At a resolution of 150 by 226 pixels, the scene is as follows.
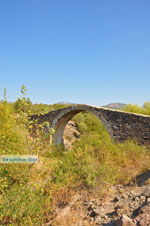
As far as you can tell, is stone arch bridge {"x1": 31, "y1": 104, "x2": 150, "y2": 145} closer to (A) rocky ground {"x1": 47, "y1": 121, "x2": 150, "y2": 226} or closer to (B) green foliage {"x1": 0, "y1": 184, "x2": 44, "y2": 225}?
(A) rocky ground {"x1": 47, "y1": 121, "x2": 150, "y2": 226}

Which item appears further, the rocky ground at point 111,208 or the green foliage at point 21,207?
the green foliage at point 21,207

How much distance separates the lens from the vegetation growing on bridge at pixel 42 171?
13.0ft

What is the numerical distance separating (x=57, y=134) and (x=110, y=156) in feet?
21.3

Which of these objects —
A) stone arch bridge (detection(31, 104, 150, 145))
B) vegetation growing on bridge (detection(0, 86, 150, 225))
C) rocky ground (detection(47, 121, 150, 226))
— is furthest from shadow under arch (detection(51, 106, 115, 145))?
rocky ground (detection(47, 121, 150, 226))

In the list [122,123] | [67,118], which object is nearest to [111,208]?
[122,123]

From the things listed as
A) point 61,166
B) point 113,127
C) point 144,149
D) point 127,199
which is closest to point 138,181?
point 127,199

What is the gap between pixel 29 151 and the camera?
13.8 feet

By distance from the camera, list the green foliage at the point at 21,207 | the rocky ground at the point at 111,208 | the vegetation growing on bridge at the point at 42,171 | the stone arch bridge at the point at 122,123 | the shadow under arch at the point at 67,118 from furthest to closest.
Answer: the shadow under arch at the point at 67,118
the stone arch bridge at the point at 122,123
the vegetation growing on bridge at the point at 42,171
the green foliage at the point at 21,207
the rocky ground at the point at 111,208

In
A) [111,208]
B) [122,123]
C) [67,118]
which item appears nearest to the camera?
[111,208]

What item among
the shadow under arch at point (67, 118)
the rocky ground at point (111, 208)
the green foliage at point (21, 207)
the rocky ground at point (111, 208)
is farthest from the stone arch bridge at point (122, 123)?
the green foliage at point (21, 207)

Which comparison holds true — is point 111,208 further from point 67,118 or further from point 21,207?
point 67,118

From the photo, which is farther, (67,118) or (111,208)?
(67,118)

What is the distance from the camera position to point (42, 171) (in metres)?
4.95

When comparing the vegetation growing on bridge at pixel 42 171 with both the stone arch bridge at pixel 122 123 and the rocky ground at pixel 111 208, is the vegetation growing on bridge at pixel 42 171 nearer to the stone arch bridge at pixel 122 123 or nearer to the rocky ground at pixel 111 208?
the rocky ground at pixel 111 208
